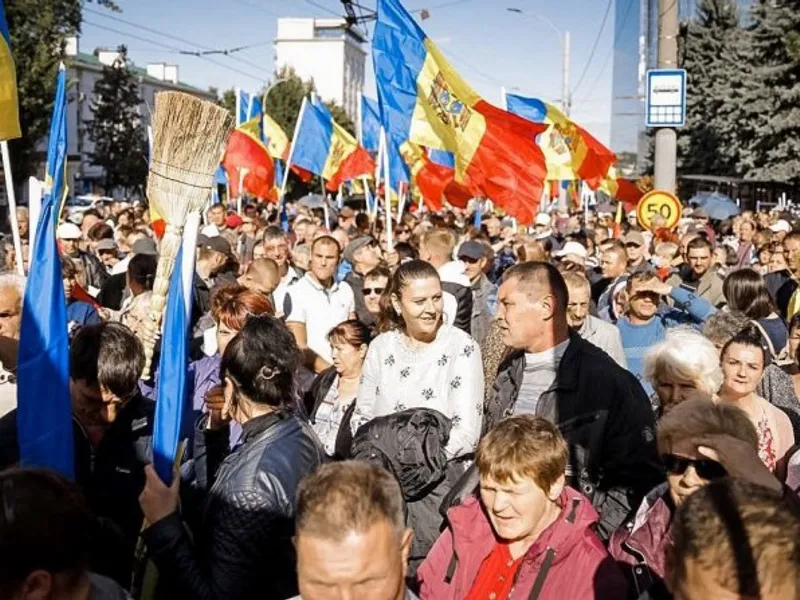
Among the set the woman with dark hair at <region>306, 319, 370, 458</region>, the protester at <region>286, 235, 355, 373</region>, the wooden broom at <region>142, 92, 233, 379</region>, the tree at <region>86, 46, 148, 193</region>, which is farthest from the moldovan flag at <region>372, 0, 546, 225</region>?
the tree at <region>86, 46, 148, 193</region>

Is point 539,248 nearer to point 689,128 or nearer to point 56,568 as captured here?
point 56,568

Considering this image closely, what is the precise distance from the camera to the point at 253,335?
3.87 metres

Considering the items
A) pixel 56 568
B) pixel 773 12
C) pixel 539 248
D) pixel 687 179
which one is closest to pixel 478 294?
pixel 539 248

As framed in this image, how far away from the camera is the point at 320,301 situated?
7840 mm

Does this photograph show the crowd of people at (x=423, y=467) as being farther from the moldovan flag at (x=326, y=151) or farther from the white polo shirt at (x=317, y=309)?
the moldovan flag at (x=326, y=151)

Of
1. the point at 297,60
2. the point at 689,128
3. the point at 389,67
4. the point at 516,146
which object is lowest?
the point at 516,146

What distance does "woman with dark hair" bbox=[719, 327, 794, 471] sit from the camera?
4.99m

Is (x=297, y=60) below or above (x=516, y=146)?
above

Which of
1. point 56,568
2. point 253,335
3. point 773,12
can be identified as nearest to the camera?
point 56,568

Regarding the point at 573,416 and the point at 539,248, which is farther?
the point at 539,248

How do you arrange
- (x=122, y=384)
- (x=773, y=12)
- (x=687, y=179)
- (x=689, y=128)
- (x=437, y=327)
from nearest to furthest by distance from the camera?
(x=122, y=384) < (x=437, y=327) < (x=773, y=12) < (x=687, y=179) < (x=689, y=128)

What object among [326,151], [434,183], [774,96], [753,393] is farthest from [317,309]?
[774,96]

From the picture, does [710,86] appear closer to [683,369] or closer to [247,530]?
[683,369]

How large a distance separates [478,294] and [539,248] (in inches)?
35.5
